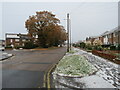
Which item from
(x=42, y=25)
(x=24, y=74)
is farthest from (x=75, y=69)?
(x=42, y=25)

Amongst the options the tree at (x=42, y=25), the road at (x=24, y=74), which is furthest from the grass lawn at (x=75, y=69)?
the tree at (x=42, y=25)

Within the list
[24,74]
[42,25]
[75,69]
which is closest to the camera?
[24,74]

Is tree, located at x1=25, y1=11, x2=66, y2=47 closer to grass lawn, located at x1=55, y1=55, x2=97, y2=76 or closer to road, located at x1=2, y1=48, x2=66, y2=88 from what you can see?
road, located at x1=2, y1=48, x2=66, y2=88

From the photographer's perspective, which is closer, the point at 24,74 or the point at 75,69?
the point at 24,74

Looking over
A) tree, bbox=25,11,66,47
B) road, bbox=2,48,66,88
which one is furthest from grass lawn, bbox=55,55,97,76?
tree, bbox=25,11,66,47

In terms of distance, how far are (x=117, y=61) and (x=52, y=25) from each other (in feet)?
103

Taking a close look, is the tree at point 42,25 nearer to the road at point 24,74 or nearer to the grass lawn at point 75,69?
the road at point 24,74

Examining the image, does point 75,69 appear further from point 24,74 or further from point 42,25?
point 42,25

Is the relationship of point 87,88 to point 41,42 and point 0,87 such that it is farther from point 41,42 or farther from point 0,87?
point 41,42

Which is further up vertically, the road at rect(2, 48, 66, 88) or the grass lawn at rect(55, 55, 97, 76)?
the grass lawn at rect(55, 55, 97, 76)

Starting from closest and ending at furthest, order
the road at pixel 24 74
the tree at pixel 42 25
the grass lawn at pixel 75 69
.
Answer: the road at pixel 24 74, the grass lawn at pixel 75 69, the tree at pixel 42 25

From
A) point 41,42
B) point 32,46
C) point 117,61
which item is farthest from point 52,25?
point 117,61

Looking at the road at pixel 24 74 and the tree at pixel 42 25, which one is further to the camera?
the tree at pixel 42 25

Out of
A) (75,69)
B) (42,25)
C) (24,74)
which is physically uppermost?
(42,25)
